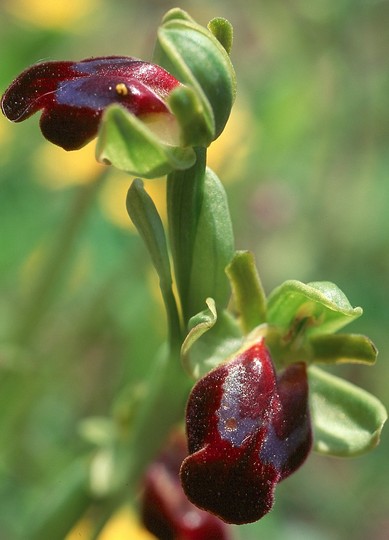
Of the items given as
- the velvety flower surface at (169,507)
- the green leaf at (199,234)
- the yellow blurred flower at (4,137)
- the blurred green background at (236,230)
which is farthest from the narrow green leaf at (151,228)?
the yellow blurred flower at (4,137)

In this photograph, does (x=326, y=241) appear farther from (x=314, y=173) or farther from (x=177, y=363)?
(x=177, y=363)

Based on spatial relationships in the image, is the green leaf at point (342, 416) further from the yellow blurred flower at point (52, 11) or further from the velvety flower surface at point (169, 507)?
the yellow blurred flower at point (52, 11)

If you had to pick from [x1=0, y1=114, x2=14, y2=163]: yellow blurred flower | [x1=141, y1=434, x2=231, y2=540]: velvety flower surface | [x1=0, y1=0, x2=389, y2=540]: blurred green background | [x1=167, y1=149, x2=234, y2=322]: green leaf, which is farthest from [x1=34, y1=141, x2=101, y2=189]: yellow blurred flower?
[x1=167, y1=149, x2=234, y2=322]: green leaf

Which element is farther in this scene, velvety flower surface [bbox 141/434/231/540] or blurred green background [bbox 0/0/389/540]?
blurred green background [bbox 0/0/389/540]

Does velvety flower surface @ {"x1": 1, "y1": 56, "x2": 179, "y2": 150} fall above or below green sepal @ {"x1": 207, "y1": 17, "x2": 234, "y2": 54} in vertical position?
below

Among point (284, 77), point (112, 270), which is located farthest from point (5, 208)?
point (284, 77)

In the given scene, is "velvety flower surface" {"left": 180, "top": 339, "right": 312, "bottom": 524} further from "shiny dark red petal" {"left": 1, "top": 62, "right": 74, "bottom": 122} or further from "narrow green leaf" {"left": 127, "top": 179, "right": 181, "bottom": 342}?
"shiny dark red petal" {"left": 1, "top": 62, "right": 74, "bottom": 122}
